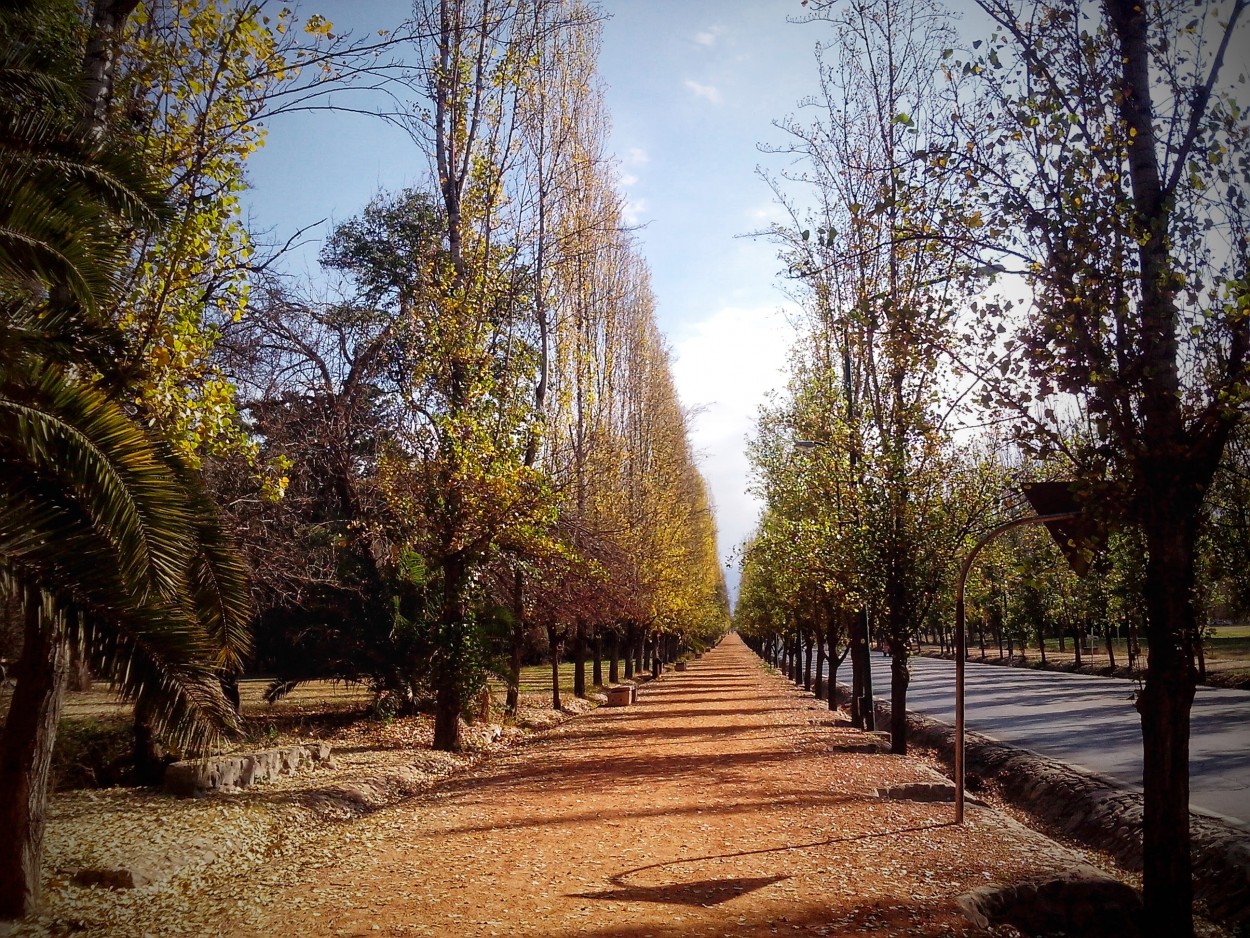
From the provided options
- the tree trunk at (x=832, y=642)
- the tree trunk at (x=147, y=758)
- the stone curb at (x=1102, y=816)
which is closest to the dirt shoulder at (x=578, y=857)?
the stone curb at (x=1102, y=816)

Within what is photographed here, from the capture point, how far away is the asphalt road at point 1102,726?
451 inches

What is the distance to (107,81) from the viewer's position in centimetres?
713

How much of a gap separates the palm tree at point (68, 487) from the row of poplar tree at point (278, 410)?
20mm

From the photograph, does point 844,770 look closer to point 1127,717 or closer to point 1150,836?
point 1150,836

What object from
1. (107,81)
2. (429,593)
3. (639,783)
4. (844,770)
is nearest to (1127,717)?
(844,770)

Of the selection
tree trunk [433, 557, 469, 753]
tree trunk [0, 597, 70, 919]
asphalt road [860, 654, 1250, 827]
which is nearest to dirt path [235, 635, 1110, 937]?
tree trunk [0, 597, 70, 919]

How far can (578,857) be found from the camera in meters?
7.99

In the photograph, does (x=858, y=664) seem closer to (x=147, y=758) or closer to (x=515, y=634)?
(x=515, y=634)

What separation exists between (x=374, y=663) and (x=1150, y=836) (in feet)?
48.0

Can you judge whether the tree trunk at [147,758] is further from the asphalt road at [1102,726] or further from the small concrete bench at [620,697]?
the small concrete bench at [620,697]

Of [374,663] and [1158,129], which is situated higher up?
[1158,129]

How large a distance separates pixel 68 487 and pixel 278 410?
9.70 m

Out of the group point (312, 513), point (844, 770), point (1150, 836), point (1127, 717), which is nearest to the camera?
point (1150, 836)

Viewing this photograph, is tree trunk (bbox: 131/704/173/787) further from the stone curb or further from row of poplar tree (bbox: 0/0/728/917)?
the stone curb
